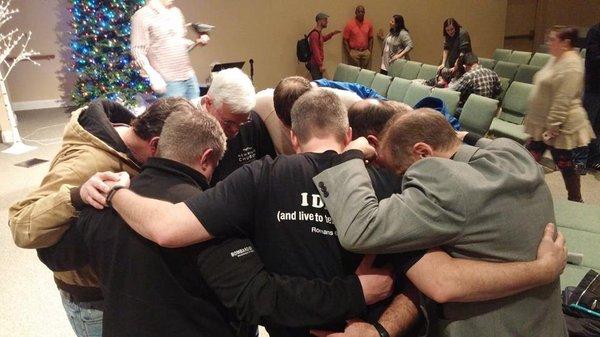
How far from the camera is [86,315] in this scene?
1511 mm

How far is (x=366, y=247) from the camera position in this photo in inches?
41.9

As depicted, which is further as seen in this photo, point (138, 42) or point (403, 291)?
point (138, 42)

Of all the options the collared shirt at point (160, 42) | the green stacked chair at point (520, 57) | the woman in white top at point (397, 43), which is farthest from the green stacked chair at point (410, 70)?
the collared shirt at point (160, 42)

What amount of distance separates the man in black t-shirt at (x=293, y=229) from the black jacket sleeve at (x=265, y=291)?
42mm

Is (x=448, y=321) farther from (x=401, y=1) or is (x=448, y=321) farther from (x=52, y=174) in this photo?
(x=401, y=1)

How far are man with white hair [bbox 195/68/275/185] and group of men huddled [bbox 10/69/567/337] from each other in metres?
0.58

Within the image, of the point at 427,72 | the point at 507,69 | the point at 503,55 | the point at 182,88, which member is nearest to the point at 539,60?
the point at 503,55

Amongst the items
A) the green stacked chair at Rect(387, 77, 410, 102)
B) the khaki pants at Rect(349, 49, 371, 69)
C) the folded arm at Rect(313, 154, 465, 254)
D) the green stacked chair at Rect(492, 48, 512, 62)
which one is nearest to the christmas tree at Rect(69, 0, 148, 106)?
the green stacked chair at Rect(387, 77, 410, 102)

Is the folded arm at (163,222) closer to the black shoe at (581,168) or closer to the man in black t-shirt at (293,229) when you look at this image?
the man in black t-shirt at (293,229)

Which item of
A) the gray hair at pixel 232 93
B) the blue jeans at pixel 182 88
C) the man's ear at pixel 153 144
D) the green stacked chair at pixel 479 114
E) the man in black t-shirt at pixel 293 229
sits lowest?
the green stacked chair at pixel 479 114

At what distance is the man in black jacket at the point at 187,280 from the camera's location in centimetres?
117

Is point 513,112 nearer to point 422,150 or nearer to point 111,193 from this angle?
point 422,150

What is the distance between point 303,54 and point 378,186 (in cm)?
775

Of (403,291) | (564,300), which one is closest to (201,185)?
(403,291)
